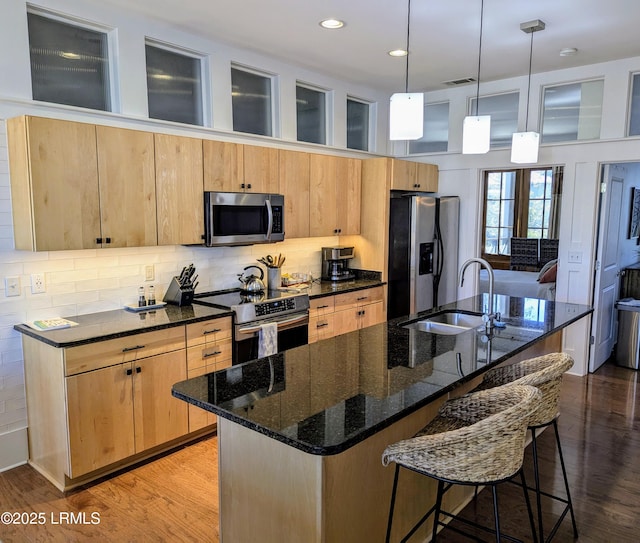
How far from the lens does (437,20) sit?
353 cm

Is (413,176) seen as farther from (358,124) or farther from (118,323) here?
(118,323)

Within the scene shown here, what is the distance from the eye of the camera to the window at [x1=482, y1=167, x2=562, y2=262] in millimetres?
9109

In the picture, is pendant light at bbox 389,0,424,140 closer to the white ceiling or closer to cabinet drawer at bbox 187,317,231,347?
the white ceiling

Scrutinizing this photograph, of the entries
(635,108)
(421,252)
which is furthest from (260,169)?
(635,108)

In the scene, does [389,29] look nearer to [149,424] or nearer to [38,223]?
[38,223]

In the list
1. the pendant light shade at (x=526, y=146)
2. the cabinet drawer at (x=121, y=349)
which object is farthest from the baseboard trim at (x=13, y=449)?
the pendant light shade at (x=526, y=146)

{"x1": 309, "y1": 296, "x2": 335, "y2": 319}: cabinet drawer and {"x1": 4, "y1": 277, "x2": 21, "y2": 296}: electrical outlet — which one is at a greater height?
{"x1": 4, "y1": 277, "x2": 21, "y2": 296}: electrical outlet

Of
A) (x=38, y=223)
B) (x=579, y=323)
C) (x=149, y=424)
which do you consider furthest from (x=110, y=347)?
(x=579, y=323)

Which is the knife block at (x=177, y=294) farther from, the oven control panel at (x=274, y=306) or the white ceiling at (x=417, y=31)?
the white ceiling at (x=417, y=31)

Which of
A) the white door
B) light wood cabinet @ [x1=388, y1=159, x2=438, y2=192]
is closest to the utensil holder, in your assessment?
light wood cabinet @ [x1=388, y1=159, x2=438, y2=192]

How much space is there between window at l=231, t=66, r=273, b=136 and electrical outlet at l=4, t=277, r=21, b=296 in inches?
82.9

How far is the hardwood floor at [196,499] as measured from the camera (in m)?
2.52

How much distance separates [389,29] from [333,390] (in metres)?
2.92

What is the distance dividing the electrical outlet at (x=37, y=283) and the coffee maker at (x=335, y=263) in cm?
268
